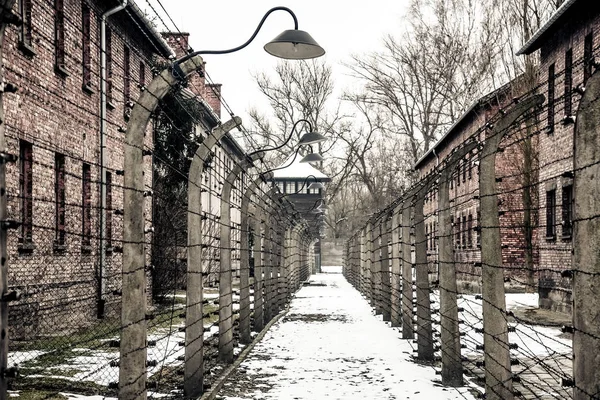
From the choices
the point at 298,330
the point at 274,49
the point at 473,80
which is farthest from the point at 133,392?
the point at 473,80

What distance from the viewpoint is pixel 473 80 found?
33531mm

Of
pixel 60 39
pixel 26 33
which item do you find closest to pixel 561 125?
pixel 60 39

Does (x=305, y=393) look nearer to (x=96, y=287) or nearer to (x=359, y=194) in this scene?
(x=96, y=287)

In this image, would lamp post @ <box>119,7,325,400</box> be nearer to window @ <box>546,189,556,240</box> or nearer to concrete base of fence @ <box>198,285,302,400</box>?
concrete base of fence @ <box>198,285,302,400</box>

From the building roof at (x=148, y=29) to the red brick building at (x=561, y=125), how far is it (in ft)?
28.2

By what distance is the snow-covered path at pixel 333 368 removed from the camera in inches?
280

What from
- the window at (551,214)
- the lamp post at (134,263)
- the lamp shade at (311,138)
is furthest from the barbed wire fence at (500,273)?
the lamp post at (134,263)

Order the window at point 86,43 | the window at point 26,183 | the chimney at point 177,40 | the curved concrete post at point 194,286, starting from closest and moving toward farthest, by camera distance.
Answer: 1. the chimney at point 177,40
2. the curved concrete post at point 194,286
3. the window at point 26,183
4. the window at point 86,43

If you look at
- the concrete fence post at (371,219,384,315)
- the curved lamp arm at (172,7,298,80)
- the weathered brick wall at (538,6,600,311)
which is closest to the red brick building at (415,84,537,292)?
the weathered brick wall at (538,6,600,311)

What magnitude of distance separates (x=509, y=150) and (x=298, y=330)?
1438 cm

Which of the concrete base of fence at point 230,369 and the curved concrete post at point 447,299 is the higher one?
the curved concrete post at point 447,299

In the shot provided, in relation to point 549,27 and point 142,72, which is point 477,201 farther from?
point 142,72

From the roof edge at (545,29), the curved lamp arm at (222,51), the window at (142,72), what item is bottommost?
the curved lamp arm at (222,51)

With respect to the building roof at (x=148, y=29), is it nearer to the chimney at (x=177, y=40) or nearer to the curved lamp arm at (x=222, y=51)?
the chimney at (x=177, y=40)
